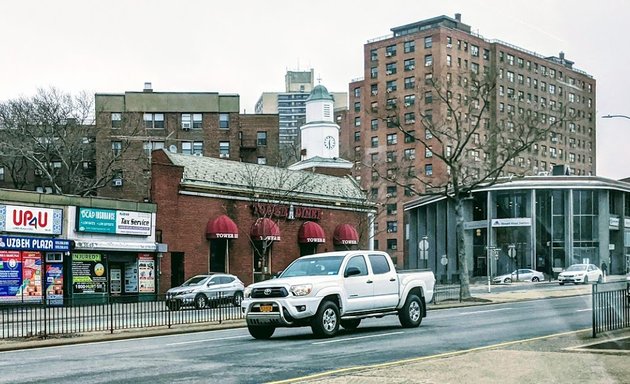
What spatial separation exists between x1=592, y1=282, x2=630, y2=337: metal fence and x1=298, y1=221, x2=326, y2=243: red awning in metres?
38.1

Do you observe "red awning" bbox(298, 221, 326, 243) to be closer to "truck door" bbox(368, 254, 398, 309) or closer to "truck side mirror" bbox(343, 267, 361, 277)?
"truck door" bbox(368, 254, 398, 309)

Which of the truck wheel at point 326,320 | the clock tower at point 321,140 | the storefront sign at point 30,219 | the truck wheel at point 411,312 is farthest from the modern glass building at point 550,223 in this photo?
the truck wheel at point 326,320

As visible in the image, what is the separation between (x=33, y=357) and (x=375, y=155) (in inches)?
3719

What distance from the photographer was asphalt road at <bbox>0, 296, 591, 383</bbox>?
512 inches

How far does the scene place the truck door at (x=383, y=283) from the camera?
2003 centimetres

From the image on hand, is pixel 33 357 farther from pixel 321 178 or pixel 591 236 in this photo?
pixel 591 236

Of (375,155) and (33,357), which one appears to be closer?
(33,357)

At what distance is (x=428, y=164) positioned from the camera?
107250mm

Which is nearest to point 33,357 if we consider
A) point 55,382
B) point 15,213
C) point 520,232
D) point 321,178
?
point 55,382

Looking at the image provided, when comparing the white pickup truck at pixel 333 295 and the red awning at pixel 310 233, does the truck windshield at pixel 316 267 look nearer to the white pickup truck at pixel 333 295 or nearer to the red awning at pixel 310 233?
the white pickup truck at pixel 333 295

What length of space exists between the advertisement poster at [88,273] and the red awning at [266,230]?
11245mm

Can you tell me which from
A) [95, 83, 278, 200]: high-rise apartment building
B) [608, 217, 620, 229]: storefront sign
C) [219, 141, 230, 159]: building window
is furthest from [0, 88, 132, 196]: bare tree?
[608, 217, 620, 229]: storefront sign

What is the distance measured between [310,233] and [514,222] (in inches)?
1310

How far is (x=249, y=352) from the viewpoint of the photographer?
52.8 feet
